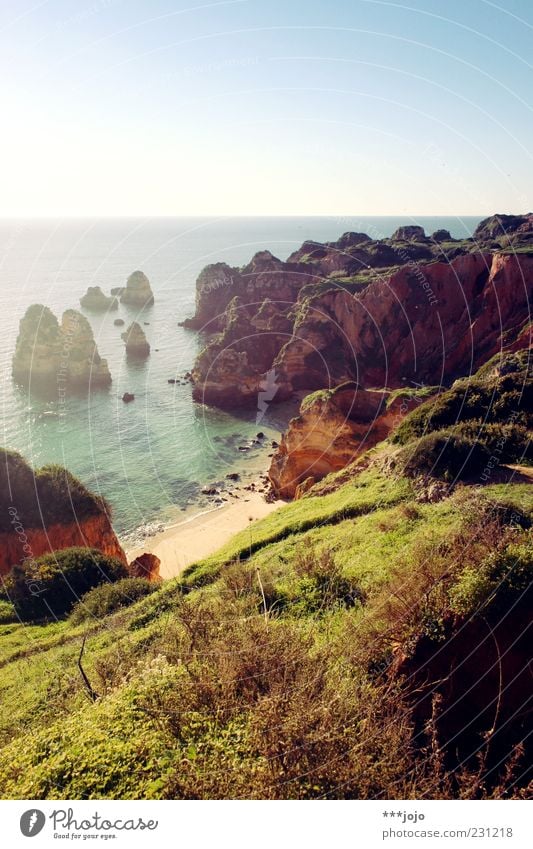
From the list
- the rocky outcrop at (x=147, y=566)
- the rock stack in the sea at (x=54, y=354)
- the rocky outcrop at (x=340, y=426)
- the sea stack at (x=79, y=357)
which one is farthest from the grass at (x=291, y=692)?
the rock stack in the sea at (x=54, y=354)

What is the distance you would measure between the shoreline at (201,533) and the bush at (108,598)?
337 inches

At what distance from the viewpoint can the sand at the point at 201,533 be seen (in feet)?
97.1

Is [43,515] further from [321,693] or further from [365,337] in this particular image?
[365,337]

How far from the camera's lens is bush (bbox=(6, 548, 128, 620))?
60.1ft

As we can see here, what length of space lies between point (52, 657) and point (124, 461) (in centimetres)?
3171

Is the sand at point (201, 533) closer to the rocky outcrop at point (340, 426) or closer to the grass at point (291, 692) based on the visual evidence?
the rocky outcrop at point (340, 426)

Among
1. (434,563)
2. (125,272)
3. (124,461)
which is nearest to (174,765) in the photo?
(434,563)

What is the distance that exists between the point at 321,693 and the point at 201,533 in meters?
26.2

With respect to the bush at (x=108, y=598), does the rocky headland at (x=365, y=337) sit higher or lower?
higher

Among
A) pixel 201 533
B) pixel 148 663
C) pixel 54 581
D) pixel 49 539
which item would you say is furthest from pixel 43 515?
pixel 148 663

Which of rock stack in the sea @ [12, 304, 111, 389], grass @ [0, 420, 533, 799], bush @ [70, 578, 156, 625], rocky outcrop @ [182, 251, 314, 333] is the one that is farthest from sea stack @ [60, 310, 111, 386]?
grass @ [0, 420, 533, 799]

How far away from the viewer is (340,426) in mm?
30750

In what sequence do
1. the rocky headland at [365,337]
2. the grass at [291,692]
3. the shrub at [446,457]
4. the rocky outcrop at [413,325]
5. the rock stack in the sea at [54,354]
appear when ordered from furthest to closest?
the rock stack in the sea at [54,354] → the rocky outcrop at [413,325] → the rocky headland at [365,337] → the shrub at [446,457] → the grass at [291,692]
